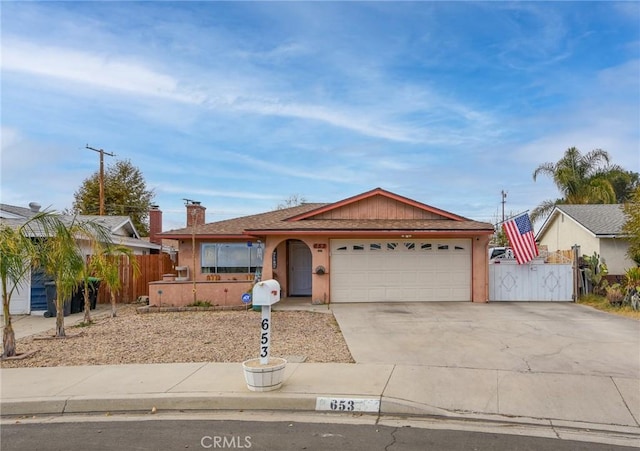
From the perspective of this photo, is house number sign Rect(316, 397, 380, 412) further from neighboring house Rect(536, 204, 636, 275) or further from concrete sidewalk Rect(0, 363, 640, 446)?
neighboring house Rect(536, 204, 636, 275)

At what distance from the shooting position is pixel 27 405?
19.4ft

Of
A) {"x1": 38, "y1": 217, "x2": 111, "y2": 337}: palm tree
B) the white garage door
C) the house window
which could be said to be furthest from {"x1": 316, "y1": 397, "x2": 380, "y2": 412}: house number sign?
the house window

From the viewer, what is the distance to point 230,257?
740 inches

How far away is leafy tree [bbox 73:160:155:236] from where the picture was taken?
3939 cm

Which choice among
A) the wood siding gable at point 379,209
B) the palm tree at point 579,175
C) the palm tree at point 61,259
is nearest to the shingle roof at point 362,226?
the wood siding gable at point 379,209

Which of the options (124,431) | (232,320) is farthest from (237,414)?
(232,320)

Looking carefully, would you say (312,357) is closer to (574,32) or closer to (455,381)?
(455,381)

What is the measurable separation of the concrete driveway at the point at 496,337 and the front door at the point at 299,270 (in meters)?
3.91

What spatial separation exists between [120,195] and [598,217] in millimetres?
36280

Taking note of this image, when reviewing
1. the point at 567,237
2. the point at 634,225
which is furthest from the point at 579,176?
the point at 634,225

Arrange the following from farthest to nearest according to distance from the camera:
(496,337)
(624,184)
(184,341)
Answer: (624,184) → (496,337) → (184,341)

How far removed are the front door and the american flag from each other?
7734mm

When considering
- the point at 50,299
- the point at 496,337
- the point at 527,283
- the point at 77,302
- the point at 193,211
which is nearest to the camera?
the point at 496,337

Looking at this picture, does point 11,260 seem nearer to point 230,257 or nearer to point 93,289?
point 93,289
